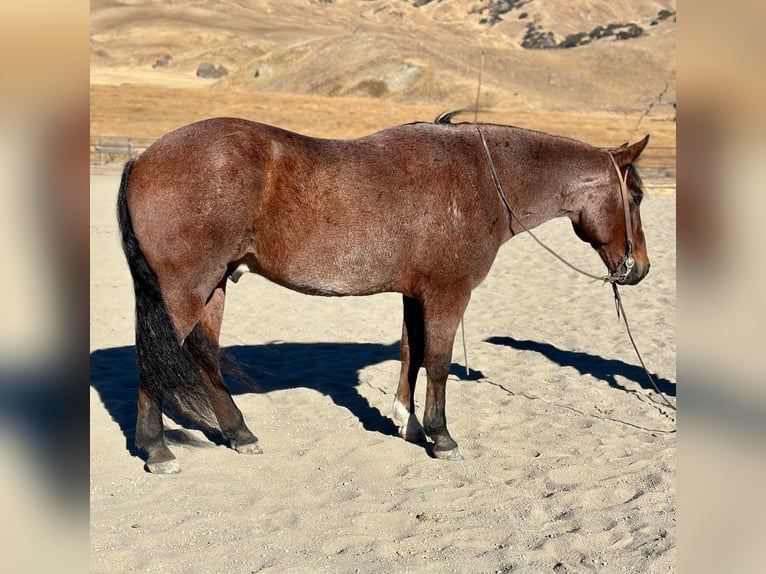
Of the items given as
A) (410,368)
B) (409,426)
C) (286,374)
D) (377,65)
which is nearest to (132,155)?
(286,374)

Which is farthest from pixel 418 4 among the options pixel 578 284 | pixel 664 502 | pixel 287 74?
pixel 664 502

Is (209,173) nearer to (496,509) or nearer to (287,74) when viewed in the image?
(496,509)

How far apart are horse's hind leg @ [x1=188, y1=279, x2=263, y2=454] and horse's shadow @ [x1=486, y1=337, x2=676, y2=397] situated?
306cm

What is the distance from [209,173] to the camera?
4.35m

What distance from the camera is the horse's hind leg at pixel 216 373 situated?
4.80m

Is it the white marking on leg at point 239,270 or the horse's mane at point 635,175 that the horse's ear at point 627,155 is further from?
the white marking on leg at point 239,270

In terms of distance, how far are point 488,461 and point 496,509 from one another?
0.75 metres

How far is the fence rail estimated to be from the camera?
21797mm

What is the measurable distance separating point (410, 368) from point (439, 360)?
54 centimetres

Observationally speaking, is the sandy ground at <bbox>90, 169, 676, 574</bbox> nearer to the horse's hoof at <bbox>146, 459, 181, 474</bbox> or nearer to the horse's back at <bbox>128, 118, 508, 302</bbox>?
the horse's hoof at <bbox>146, 459, 181, 474</bbox>

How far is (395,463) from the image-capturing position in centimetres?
488

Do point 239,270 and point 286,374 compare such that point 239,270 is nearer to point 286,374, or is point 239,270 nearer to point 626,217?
point 286,374

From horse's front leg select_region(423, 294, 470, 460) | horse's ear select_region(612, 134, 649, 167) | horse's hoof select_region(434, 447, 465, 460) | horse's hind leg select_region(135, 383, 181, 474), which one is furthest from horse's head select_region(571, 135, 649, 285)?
horse's hind leg select_region(135, 383, 181, 474)

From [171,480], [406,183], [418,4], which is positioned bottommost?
[418,4]
